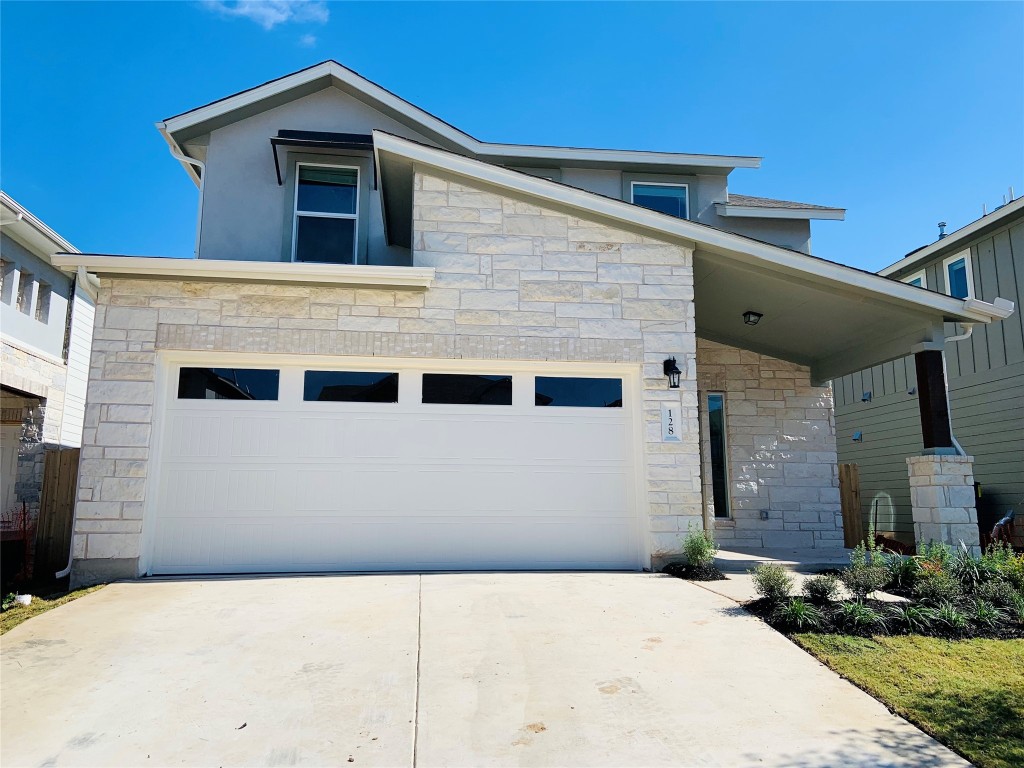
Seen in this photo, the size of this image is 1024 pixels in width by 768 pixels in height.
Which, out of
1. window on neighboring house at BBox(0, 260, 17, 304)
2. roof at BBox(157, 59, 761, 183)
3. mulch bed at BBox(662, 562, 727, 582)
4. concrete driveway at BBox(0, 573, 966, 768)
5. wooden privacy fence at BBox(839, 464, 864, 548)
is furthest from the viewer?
wooden privacy fence at BBox(839, 464, 864, 548)

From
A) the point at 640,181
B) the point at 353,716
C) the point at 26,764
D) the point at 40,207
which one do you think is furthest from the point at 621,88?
the point at 26,764

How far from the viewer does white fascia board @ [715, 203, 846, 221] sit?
38.2 ft

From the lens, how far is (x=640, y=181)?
1194cm

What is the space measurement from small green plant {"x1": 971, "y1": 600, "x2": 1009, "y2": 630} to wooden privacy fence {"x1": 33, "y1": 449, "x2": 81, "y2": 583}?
9.07m

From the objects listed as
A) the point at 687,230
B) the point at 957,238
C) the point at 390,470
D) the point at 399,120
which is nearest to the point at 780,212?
the point at 957,238

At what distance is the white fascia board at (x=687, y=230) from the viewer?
7.92 metres

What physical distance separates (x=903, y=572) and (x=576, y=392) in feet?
12.2

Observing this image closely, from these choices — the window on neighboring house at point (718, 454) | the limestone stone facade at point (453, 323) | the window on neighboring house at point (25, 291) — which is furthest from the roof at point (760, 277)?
the window on neighboring house at point (25, 291)

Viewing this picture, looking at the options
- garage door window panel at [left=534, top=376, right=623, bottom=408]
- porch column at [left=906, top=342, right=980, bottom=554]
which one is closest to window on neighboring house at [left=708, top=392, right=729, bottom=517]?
porch column at [left=906, top=342, right=980, bottom=554]

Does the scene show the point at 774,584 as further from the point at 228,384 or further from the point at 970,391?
the point at 970,391

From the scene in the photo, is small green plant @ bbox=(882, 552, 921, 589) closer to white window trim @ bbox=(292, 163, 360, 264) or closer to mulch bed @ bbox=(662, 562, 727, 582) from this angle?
mulch bed @ bbox=(662, 562, 727, 582)

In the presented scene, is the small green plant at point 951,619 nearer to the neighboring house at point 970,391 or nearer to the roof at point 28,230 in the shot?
the neighboring house at point 970,391

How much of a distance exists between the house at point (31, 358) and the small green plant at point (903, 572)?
433 inches

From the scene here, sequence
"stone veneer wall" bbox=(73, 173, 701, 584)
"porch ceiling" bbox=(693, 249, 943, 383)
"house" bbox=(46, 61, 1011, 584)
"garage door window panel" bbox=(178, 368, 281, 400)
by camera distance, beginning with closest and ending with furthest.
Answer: "stone veneer wall" bbox=(73, 173, 701, 584)
"house" bbox=(46, 61, 1011, 584)
"garage door window panel" bbox=(178, 368, 281, 400)
"porch ceiling" bbox=(693, 249, 943, 383)
